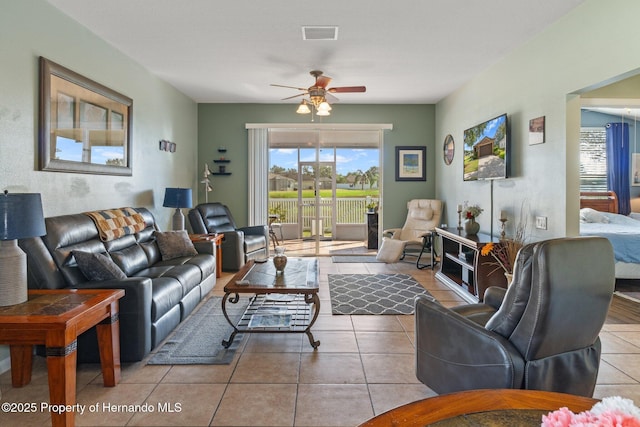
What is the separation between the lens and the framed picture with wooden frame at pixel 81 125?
300cm

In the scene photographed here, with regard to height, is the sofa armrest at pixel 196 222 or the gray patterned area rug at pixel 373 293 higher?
the sofa armrest at pixel 196 222

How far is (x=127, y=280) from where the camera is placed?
2.63 metres

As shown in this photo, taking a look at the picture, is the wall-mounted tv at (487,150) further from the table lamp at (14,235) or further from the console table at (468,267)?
the table lamp at (14,235)

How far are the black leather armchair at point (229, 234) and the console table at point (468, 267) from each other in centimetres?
276

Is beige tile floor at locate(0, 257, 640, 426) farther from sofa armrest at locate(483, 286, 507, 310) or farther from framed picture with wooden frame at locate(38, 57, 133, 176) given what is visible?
framed picture with wooden frame at locate(38, 57, 133, 176)

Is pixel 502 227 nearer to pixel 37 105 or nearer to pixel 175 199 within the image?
pixel 175 199

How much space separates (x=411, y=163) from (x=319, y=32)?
3.77 metres

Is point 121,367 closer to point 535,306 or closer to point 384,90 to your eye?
point 535,306

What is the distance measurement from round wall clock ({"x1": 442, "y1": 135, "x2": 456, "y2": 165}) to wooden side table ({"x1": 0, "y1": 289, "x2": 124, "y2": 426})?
205 inches

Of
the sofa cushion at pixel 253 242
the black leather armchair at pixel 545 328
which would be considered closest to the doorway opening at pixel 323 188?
the sofa cushion at pixel 253 242

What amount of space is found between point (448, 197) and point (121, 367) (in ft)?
17.4

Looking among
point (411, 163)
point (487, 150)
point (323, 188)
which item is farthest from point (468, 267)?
point (323, 188)

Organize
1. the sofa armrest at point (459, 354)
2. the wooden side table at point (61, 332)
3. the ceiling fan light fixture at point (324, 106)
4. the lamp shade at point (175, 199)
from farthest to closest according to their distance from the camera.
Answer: the lamp shade at point (175, 199), the ceiling fan light fixture at point (324, 106), the wooden side table at point (61, 332), the sofa armrest at point (459, 354)

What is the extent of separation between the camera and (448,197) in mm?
6273
